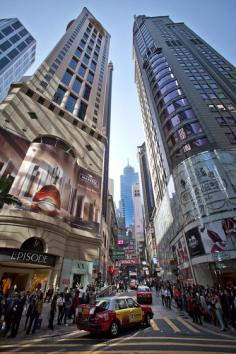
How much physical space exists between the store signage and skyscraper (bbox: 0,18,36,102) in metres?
77.5

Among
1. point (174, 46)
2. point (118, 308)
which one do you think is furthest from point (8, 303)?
point (174, 46)

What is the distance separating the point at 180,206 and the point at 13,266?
2400 cm

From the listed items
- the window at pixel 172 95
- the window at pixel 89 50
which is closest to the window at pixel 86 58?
the window at pixel 89 50

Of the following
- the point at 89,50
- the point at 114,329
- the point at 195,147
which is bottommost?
the point at 114,329

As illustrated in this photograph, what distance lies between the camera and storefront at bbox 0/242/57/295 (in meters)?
18.9

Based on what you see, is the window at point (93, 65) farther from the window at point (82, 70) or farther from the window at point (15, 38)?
the window at point (15, 38)

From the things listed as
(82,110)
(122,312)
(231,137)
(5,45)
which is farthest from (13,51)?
(122,312)

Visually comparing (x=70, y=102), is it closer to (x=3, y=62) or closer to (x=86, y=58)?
(x=86, y=58)

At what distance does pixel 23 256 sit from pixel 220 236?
22.1 metres

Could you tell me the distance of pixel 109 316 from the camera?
852 centimetres

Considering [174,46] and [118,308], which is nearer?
[118,308]

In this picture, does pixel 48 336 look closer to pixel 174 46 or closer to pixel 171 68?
pixel 171 68

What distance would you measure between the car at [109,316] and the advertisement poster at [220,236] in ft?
54.0

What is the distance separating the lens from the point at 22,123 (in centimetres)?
2641
